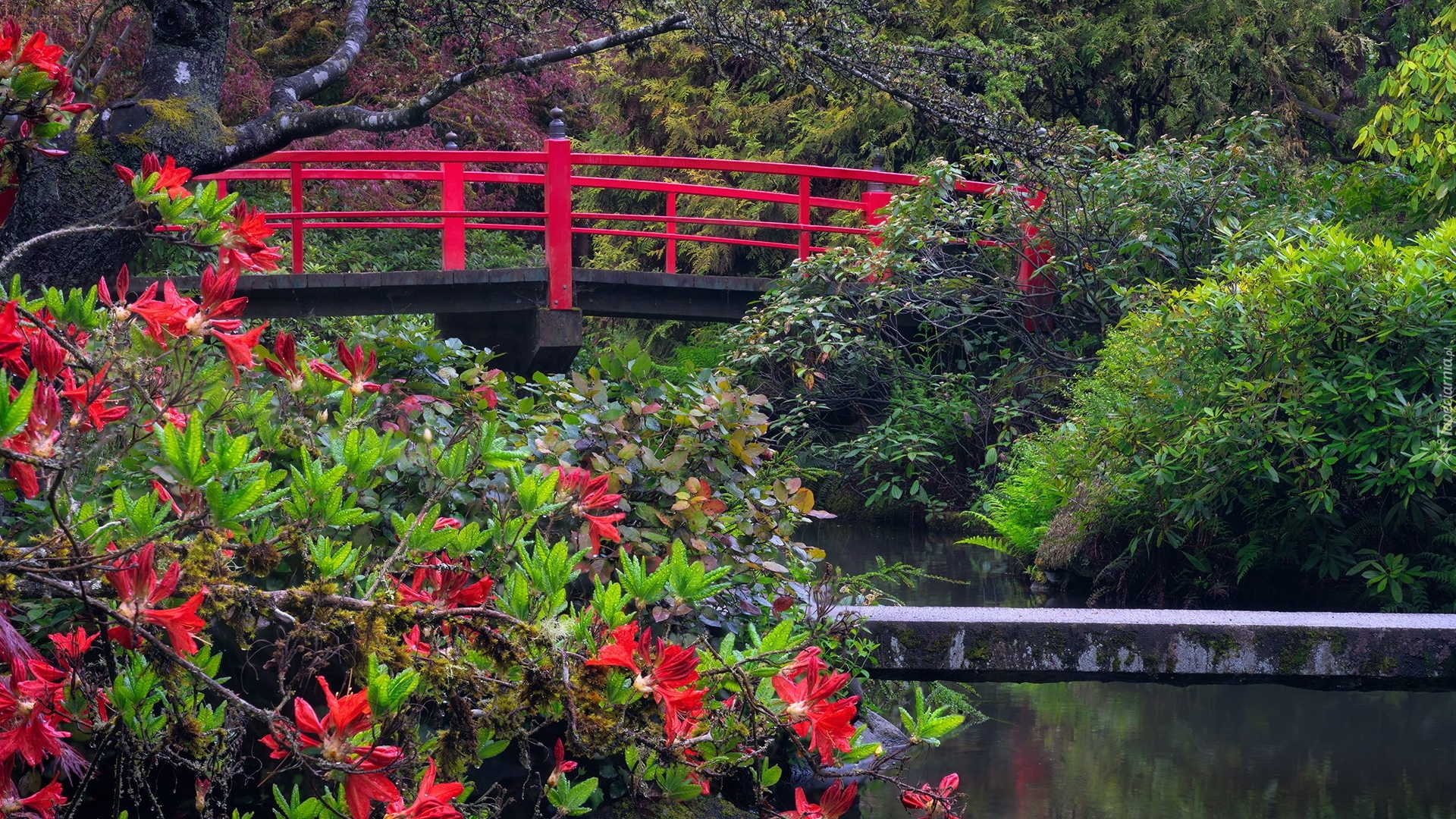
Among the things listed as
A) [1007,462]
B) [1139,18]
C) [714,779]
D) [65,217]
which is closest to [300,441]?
[65,217]

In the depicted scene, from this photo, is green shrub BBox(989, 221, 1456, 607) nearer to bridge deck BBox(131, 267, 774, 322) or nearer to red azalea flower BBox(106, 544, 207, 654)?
bridge deck BBox(131, 267, 774, 322)

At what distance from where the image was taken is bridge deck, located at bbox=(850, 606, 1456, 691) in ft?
13.6

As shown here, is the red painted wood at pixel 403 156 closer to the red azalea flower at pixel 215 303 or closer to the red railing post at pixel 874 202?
the red railing post at pixel 874 202

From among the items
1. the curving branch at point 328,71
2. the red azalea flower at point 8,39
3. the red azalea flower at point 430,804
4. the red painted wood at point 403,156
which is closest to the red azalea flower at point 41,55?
the red azalea flower at point 8,39

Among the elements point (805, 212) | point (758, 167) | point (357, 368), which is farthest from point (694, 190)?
point (357, 368)

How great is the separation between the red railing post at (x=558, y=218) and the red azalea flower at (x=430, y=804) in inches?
369

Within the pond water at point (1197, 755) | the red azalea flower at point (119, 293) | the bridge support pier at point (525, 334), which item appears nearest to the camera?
the red azalea flower at point (119, 293)

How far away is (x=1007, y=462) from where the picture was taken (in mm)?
10289

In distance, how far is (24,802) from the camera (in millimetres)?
1477

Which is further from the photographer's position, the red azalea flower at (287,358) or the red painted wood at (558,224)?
Result: the red painted wood at (558,224)

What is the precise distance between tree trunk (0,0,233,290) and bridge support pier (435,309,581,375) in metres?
7.19

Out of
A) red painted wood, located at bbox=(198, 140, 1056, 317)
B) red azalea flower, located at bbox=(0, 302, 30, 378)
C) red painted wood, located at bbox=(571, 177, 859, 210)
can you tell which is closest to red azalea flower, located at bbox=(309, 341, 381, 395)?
red azalea flower, located at bbox=(0, 302, 30, 378)

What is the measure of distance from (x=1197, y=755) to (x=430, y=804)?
4103 millimetres

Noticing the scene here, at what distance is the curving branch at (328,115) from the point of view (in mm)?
3732
